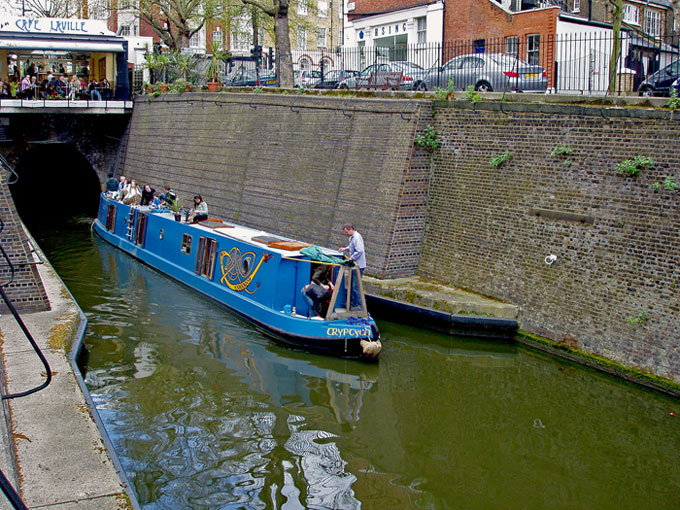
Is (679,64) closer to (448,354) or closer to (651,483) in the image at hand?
(448,354)

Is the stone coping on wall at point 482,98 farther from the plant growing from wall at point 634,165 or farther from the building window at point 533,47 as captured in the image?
the building window at point 533,47

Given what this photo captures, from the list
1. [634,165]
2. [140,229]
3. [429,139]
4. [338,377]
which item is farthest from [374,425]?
[140,229]

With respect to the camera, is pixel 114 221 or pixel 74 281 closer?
pixel 74 281

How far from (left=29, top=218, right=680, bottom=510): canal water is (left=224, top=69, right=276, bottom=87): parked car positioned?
14.4 metres

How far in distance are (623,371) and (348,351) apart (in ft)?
12.8

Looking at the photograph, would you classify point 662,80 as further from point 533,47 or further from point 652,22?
point 652,22

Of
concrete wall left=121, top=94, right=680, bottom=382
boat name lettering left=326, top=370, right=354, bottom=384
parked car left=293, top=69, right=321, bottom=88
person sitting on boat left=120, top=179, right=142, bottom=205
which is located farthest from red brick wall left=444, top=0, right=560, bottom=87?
boat name lettering left=326, top=370, right=354, bottom=384

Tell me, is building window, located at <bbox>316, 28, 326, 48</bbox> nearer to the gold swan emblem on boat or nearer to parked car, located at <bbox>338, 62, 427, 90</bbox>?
parked car, located at <bbox>338, 62, 427, 90</bbox>

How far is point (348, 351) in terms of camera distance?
10.6 metres

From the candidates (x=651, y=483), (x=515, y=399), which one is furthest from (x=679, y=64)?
(x=651, y=483)

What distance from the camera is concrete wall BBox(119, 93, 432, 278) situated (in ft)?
43.4

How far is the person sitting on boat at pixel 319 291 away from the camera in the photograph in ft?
35.4

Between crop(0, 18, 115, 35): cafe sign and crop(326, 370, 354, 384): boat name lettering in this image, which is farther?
crop(0, 18, 115, 35): cafe sign

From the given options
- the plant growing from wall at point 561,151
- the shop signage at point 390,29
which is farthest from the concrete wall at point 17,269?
the shop signage at point 390,29
